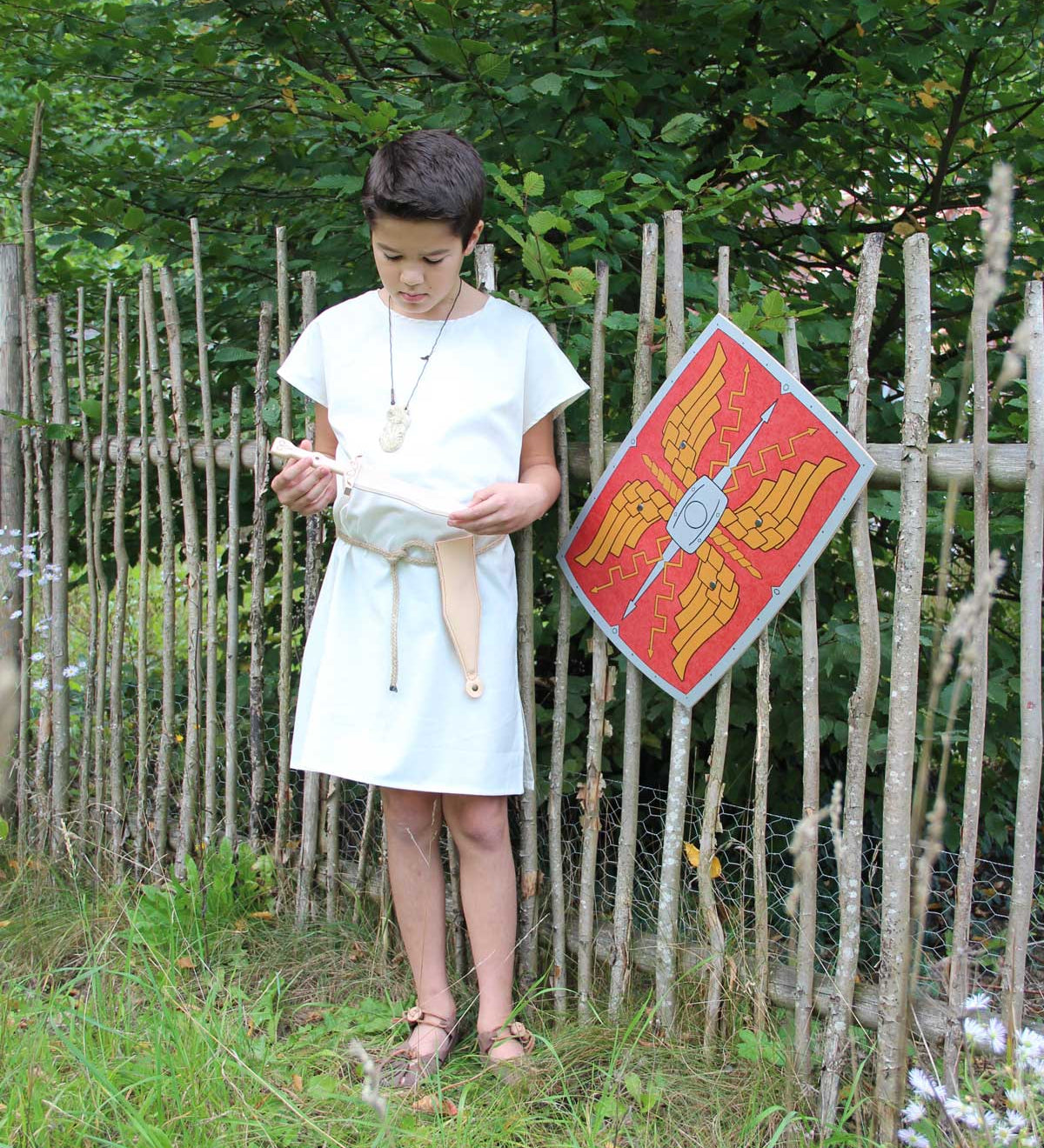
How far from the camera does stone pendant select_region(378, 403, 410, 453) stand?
197 cm

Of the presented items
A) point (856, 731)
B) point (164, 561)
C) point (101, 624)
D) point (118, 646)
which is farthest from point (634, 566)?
point (101, 624)

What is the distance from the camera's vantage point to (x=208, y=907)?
2643mm

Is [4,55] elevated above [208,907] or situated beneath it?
elevated above

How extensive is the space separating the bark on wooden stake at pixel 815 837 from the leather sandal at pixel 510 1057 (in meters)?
0.51

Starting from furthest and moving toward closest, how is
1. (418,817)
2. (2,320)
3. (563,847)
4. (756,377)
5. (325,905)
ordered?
(2,320) → (325,905) → (563,847) → (418,817) → (756,377)

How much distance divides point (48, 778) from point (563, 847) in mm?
1770

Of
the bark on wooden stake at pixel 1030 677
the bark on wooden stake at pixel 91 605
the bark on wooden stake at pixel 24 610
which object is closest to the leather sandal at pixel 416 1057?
the bark on wooden stake at pixel 1030 677

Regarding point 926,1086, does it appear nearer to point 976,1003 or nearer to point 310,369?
point 976,1003

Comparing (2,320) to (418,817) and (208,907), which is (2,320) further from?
(418,817)

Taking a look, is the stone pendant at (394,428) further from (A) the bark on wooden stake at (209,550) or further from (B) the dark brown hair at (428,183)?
(A) the bark on wooden stake at (209,550)

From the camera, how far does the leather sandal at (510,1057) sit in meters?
2.01

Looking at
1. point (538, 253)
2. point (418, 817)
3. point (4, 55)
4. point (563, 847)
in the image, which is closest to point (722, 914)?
point (563, 847)

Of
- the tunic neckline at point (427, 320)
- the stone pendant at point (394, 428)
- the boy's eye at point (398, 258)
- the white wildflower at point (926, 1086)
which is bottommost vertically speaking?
the white wildflower at point (926, 1086)

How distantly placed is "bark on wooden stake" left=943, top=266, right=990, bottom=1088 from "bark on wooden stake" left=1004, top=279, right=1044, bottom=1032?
0.06 meters
